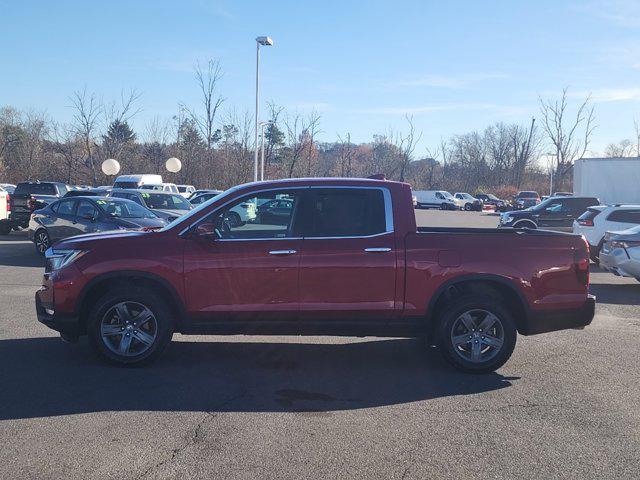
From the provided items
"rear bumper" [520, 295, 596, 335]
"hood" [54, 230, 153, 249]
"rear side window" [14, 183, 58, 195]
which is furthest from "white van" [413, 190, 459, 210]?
"hood" [54, 230, 153, 249]

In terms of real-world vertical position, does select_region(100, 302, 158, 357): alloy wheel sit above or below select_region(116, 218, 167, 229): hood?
below

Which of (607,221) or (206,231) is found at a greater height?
(206,231)

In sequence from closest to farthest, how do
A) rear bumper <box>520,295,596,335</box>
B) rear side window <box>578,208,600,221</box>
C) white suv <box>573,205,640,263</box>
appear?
rear bumper <box>520,295,596,335</box> < white suv <box>573,205,640,263</box> < rear side window <box>578,208,600,221</box>

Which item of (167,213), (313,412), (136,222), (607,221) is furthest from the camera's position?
(167,213)

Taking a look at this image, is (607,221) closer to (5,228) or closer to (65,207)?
(65,207)

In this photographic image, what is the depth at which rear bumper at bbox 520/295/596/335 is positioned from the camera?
6355mm

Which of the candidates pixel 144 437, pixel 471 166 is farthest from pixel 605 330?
pixel 471 166

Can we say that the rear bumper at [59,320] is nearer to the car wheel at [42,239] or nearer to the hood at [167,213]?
the car wheel at [42,239]

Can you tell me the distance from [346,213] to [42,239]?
11642 millimetres

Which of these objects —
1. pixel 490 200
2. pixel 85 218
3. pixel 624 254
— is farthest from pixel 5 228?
pixel 490 200

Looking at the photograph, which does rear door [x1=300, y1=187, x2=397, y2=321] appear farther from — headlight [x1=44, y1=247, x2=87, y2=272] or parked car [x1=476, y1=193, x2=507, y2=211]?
parked car [x1=476, y1=193, x2=507, y2=211]

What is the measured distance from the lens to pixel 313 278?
6.15 m

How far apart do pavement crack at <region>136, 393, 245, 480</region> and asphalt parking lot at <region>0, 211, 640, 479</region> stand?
2 centimetres

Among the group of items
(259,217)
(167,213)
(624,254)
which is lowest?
(624,254)
